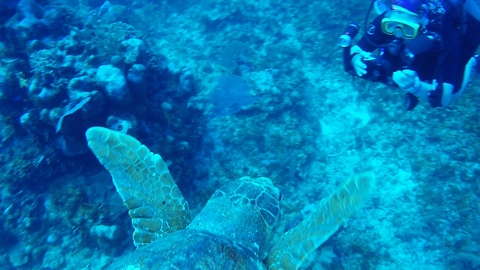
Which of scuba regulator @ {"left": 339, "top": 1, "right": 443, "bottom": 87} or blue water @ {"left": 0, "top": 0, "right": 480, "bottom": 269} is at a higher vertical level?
scuba regulator @ {"left": 339, "top": 1, "right": 443, "bottom": 87}

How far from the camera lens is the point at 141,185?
108 inches

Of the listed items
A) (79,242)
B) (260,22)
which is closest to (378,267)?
(79,242)

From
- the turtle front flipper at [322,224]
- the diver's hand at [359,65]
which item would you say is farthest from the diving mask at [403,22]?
the turtle front flipper at [322,224]

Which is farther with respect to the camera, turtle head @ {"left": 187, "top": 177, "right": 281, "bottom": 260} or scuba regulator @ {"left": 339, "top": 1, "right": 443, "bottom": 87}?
scuba regulator @ {"left": 339, "top": 1, "right": 443, "bottom": 87}

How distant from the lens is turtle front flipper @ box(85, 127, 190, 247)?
2.71 m

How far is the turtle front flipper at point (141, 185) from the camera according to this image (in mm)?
2706

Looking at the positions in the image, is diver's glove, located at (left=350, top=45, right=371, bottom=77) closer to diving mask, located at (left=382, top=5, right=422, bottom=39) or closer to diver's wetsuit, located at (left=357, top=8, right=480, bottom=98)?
diver's wetsuit, located at (left=357, top=8, right=480, bottom=98)

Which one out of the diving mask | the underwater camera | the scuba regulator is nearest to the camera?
the diving mask

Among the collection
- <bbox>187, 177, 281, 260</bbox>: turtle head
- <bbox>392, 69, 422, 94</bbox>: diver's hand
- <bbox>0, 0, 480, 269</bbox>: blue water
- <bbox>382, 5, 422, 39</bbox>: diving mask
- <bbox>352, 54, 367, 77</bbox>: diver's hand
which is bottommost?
<bbox>0, 0, 480, 269</bbox>: blue water

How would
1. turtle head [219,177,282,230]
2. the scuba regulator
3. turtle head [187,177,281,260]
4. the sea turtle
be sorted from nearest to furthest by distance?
the sea turtle
turtle head [187,177,281,260]
turtle head [219,177,282,230]
the scuba regulator

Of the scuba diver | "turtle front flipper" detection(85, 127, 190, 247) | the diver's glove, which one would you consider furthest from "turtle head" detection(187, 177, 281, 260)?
the diver's glove

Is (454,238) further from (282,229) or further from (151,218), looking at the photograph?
(151,218)

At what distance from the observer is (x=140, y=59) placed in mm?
4273

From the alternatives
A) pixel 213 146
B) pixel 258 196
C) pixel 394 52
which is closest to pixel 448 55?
pixel 394 52
